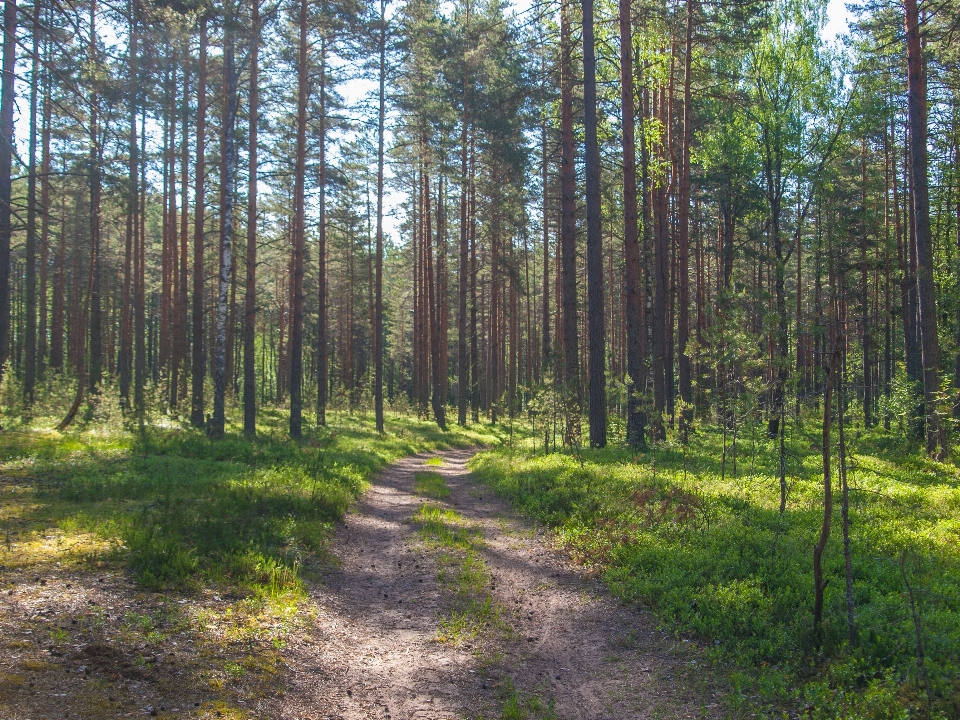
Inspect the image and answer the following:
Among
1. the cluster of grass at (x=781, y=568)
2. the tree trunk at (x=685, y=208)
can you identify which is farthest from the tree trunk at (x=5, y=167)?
the tree trunk at (x=685, y=208)

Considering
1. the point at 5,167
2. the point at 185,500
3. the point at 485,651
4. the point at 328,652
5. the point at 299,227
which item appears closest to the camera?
the point at 328,652

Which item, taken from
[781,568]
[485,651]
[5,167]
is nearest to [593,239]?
[781,568]

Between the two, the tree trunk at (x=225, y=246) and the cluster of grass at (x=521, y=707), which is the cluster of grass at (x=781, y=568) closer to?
the cluster of grass at (x=521, y=707)

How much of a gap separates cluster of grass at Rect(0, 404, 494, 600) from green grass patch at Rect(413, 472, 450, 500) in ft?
3.63

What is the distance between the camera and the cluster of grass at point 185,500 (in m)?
6.02

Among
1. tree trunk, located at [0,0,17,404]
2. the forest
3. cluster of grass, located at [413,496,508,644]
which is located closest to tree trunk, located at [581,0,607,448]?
the forest

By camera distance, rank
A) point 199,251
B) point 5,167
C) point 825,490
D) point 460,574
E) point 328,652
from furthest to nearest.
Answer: point 199,251 < point 5,167 < point 460,574 < point 328,652 < point 825,490

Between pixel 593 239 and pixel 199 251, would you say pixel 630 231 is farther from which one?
pixel 199 251

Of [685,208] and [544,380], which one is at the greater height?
[685,208]

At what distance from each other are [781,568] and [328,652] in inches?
169

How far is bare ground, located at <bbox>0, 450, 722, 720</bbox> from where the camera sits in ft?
12.6

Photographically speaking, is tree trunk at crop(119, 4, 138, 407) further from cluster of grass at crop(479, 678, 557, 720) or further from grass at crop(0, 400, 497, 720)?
cluster of grass at crop(479, 678, 557, 720)

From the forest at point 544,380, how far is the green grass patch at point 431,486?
0.15m

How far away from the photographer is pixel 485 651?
525cm
